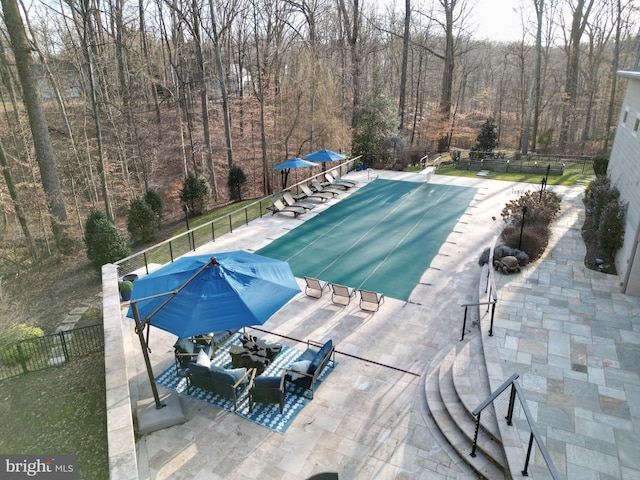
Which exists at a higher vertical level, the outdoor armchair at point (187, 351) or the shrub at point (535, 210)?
the shrub at point (535, 210)

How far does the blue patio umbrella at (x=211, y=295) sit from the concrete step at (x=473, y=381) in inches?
129

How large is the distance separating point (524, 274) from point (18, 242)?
66.7 ft

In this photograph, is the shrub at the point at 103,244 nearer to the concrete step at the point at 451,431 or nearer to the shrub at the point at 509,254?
the concrete step at the point at 451,431

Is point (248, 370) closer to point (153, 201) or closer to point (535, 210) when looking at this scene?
point (535, 210)

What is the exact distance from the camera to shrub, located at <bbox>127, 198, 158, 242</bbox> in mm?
16953

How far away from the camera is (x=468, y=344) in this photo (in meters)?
8.40

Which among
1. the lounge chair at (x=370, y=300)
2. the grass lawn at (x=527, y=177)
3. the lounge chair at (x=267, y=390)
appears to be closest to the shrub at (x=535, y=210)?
the grass lawn at (x=527, y=177)

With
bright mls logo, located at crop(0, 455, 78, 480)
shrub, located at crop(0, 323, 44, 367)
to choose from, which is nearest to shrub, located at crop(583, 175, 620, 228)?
bright mls logo, located at crop(0, 455, 78, 480)

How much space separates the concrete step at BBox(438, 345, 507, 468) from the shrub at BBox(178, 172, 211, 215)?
1553 cm

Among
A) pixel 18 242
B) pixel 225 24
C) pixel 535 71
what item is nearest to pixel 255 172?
pixel 225 24

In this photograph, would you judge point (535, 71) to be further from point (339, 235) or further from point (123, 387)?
point (123, 387)

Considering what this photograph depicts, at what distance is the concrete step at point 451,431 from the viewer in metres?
5.85

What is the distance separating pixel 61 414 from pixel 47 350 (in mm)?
2065

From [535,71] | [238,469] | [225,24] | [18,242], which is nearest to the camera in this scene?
[238,469]
